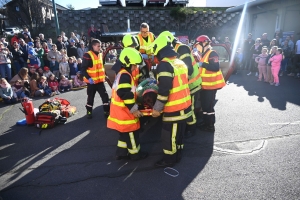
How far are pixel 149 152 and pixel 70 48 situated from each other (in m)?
8.61

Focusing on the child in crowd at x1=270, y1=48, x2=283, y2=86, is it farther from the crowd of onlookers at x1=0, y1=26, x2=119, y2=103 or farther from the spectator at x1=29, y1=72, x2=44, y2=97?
the spectator at x1=29, y1=72, x2=44, y2=97

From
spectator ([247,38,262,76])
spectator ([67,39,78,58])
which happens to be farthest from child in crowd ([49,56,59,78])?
spectator ([247,38,262,76])

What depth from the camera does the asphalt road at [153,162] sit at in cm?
285

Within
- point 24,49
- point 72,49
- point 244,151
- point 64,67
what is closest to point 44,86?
point 64,67

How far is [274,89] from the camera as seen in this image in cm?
779

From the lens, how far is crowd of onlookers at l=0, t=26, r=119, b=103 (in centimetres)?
765

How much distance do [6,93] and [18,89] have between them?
490 millimetres

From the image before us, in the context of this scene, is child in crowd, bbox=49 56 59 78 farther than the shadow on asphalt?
Yes

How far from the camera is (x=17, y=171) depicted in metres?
3.42

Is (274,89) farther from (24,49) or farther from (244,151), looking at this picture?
(24,49)

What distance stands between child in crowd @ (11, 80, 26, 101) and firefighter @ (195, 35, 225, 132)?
21.3 feet

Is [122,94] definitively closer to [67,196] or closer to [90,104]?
[67,196]

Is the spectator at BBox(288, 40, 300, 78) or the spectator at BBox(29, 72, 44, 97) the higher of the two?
the spectator at BBox(288, 40, 300, 78)

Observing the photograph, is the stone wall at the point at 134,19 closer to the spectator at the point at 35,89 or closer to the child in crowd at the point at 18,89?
the spectator at the point at 35,89
